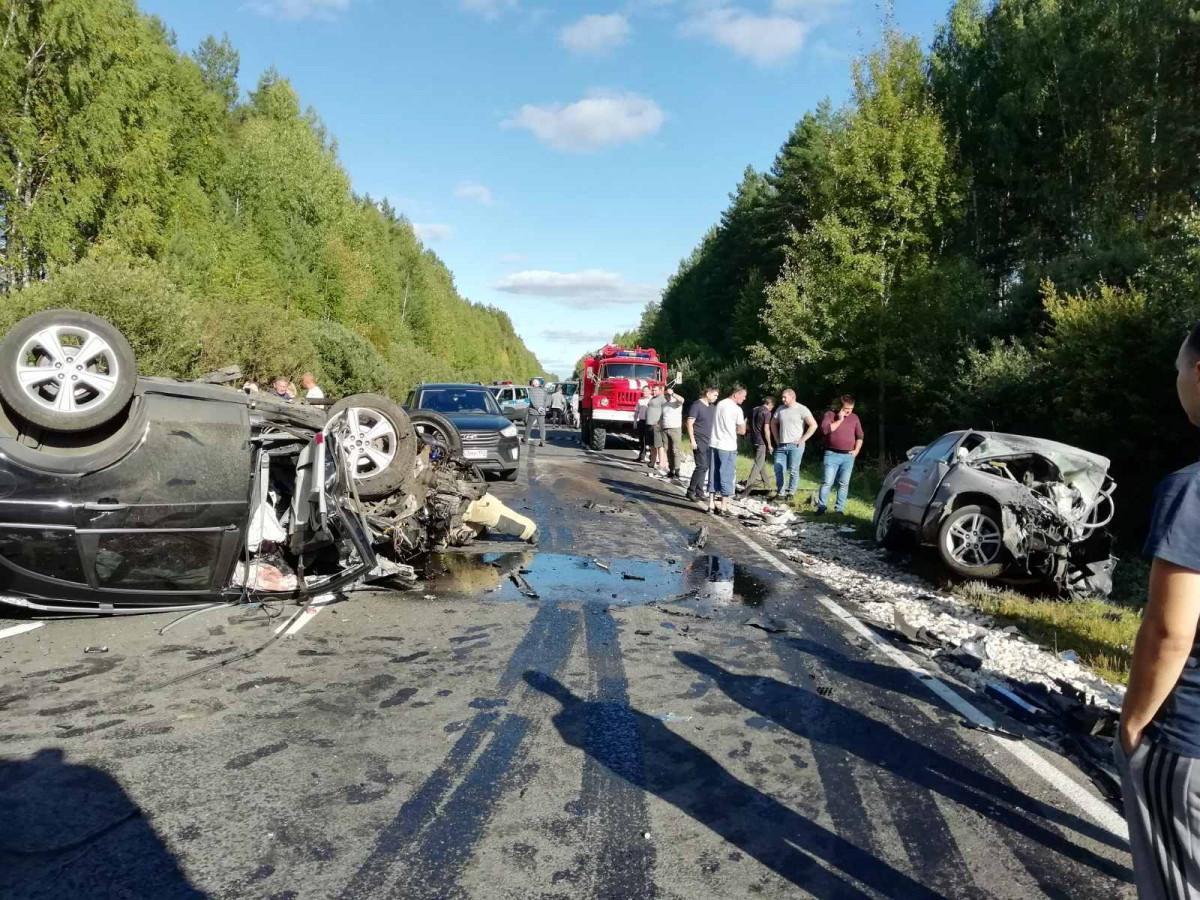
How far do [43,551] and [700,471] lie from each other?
10255 millimetres

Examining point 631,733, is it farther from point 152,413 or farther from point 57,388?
point 57,388

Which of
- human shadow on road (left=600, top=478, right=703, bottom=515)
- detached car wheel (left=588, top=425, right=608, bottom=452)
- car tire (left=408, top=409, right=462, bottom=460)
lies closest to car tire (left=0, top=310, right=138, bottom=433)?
car tire (left=408, top=409, right=462, bottom=460)

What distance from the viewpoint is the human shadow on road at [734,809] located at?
3.06m

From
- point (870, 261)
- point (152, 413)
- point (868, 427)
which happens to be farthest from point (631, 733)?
point (868, 427)

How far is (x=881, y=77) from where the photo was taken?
2222 centimetres

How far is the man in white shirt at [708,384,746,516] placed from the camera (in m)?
13.1

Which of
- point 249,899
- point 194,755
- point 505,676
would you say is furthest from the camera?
point 505,676

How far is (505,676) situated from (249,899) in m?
2.42

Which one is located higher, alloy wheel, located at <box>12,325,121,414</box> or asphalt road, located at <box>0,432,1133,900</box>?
alloy wheel, located at <box>12,325,121,414</box>

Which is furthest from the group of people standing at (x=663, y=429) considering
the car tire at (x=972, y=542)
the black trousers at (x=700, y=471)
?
the car tire at (x=972, y=542)

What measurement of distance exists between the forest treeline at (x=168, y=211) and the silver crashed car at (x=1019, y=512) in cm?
1762

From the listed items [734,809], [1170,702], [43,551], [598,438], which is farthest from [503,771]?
[598,438]

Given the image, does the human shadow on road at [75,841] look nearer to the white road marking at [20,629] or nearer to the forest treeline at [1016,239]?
the white road marking at [20,629]

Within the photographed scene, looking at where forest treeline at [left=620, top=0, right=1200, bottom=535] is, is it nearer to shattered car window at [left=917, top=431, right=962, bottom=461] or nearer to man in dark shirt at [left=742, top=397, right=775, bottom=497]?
shattered car window at [left=917, top=431, right=962, bottom=461]
